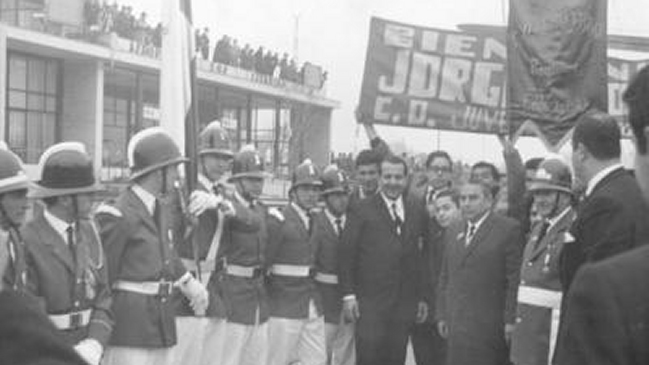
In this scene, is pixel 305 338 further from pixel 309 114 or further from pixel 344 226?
pixel 309 114

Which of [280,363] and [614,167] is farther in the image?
[280,363]

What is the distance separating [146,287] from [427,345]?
3597mm

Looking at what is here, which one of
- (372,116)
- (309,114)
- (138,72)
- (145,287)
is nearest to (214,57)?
(138,72)

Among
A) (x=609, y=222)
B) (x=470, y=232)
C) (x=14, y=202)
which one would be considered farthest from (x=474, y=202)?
(x=14, y=202)

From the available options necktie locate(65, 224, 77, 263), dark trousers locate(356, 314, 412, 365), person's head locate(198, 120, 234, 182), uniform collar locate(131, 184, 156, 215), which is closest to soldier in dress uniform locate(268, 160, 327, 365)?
dark trousers locate(356, 314, 412, 365)

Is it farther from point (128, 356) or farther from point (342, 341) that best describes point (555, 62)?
point (128, 356)

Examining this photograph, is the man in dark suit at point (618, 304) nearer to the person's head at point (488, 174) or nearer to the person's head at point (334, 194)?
the person's head at point (488, 174)

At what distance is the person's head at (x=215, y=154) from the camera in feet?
25.5

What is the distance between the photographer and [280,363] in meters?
8.52

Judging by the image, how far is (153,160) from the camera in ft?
19.2

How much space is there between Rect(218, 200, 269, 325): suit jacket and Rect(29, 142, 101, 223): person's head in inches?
98.4

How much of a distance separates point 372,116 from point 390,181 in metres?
1.33

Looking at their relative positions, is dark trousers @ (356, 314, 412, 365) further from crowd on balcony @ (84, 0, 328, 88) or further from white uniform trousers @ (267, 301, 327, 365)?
crowd on balcony @ (84, 0, 328, 88)

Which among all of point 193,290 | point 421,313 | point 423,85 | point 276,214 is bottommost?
point 421,313
